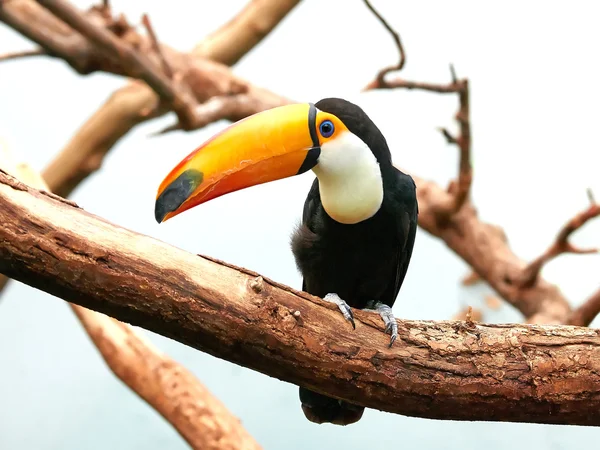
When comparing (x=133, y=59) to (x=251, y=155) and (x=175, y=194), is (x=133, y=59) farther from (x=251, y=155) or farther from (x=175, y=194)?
(x=175, y=194)

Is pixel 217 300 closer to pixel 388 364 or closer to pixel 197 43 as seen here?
pixel 388 364

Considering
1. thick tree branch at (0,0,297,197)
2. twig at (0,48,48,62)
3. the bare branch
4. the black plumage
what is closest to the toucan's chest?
the black plumage

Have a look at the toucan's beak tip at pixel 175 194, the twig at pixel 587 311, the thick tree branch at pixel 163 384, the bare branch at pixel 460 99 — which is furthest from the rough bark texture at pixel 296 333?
the bare branch at pixel 460 99

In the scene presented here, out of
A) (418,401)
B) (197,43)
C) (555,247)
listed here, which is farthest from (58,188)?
(418,401)

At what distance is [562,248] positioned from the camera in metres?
3.38

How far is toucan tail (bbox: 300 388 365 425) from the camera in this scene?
2.24 meters

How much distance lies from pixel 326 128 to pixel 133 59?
1801 mm

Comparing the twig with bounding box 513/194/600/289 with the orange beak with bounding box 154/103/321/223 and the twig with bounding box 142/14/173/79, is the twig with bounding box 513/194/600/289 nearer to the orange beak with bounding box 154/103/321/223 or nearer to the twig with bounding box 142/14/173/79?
the orange beak with bounding box 154/103/321/223

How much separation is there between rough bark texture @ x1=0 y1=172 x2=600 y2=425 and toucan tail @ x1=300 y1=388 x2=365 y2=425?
0.50 metres

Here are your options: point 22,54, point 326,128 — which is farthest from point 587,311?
point 22,54

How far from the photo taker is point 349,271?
7.64 ft

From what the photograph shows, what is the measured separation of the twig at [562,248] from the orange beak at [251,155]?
164cm

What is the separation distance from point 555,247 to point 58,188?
2767 mm

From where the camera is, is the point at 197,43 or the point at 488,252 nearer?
the point at 488,252
